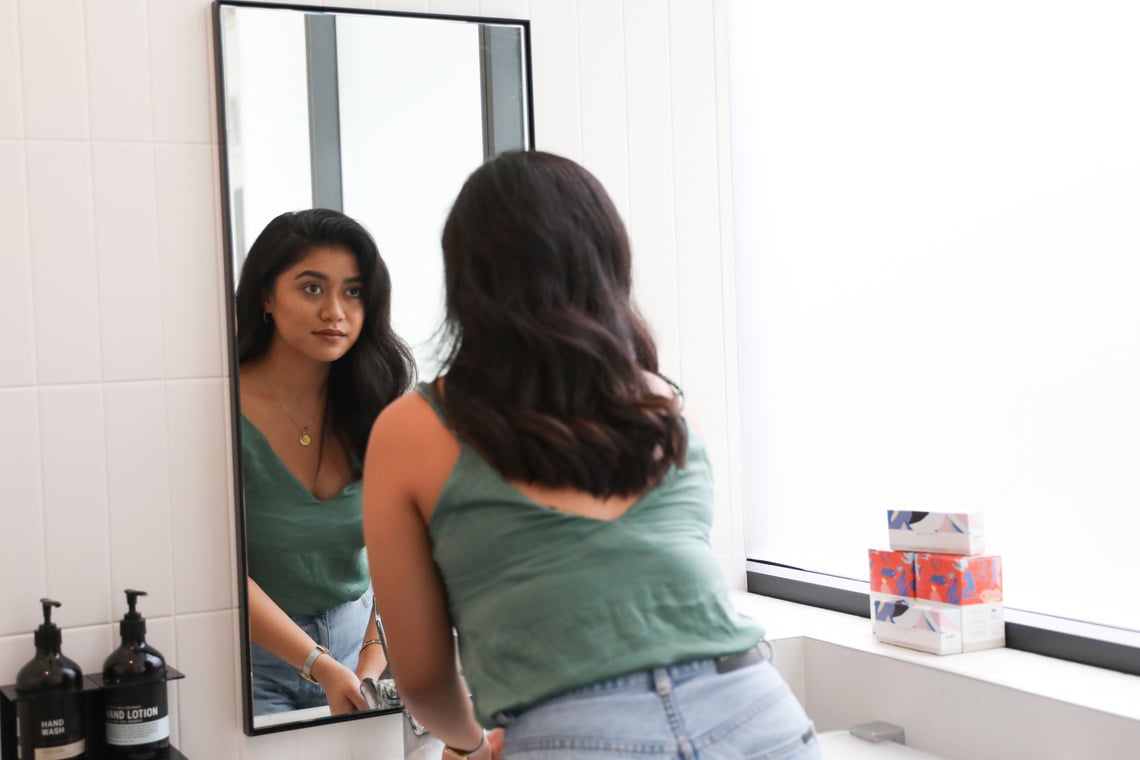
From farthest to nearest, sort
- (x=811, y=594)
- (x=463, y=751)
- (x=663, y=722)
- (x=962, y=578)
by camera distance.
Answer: (x=811, y=594)
(x=962, y=578)
(x=463, y=751)
(x=663, y=722)

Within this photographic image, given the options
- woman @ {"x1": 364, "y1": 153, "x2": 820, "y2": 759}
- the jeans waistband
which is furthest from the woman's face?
the jeans waistband

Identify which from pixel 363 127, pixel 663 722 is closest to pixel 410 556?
pixel 663 722

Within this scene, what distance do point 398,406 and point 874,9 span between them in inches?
43.9

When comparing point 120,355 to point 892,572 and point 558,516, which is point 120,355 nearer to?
point 558,516

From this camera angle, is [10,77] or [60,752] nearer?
[60,752]

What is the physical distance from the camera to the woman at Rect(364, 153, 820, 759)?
3.05 feet

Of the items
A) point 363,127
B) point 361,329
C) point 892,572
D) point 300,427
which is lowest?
point 892,572

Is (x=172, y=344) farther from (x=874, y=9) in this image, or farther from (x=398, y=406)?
(x=874, y=9)

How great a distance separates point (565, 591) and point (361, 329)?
707 millimetres

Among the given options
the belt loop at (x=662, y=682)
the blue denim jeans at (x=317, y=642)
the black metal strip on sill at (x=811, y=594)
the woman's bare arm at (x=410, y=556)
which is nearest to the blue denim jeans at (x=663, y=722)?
the belt loop at (x=662, y=682)

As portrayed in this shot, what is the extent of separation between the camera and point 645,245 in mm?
1828

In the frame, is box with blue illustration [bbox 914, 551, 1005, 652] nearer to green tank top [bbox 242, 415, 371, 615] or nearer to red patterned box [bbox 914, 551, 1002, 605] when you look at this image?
red patterned box [bbox 914, 551, 1002, 605]

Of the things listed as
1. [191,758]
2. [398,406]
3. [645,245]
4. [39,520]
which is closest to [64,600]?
[39,520]

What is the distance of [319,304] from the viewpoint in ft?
4.96
